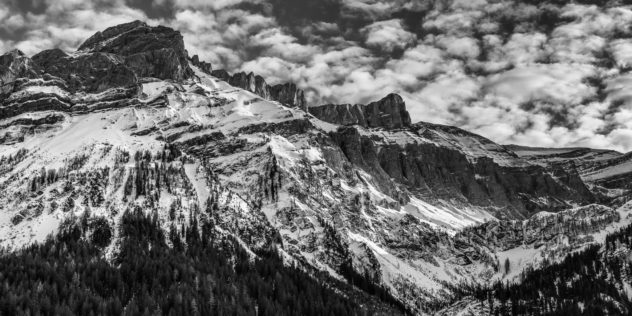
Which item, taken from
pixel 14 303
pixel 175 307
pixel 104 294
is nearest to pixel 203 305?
pixel 175 307

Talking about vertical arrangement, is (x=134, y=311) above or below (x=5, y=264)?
below

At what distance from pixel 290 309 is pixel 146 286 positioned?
43.6 m

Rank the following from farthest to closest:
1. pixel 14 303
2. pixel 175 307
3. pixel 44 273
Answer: pixel 44 273
pixel 175 307
pixel 14 303

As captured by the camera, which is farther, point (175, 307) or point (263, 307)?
point (263, 307)

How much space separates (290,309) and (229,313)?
25209mm

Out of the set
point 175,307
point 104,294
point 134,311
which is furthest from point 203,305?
point 104,294

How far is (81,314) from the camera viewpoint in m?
169

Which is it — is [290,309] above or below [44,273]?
below

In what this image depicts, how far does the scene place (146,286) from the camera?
7510 inches

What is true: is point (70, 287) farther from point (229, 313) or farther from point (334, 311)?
point (334, 311)

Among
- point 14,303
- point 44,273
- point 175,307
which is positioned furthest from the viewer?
point 44,273

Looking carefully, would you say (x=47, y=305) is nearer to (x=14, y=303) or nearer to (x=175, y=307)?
(x=14, y=303)

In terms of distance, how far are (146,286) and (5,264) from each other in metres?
44.1

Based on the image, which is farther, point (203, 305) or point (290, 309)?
point (290, 309)
